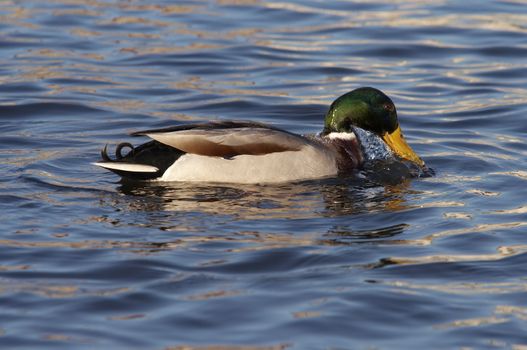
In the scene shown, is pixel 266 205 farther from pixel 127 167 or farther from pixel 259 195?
pixel 127 167

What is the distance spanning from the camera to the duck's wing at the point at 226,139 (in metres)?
8.98

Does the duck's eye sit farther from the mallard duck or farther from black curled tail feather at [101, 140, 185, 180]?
black curled tail feather at [101, 140, 185, 180]

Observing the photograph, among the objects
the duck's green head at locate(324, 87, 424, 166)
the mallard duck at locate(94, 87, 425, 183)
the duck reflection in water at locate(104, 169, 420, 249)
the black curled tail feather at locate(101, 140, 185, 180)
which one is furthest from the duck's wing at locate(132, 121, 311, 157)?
the duck's green head at locate(324, 87, 424, 166)

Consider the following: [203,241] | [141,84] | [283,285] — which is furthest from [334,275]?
[141,84]

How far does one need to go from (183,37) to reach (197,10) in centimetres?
120

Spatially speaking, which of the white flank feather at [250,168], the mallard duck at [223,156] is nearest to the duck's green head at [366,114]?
the mallard duck at [223,156]

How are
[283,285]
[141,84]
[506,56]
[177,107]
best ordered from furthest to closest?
[506,56] < [141,84] < [177,107] < [283,285]

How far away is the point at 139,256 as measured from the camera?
7164mm

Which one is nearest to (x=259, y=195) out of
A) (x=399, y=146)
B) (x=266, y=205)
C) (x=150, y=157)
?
(x=266, y=205)

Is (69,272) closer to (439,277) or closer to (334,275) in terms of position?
(334,275)

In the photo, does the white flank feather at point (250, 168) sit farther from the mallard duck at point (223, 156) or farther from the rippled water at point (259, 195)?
the rippled water at point (259, 195)

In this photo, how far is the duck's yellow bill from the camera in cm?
997

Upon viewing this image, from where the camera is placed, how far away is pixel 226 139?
9102 mm

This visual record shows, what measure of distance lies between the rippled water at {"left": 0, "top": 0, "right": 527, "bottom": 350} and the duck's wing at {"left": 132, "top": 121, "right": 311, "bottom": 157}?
0.30 meters
